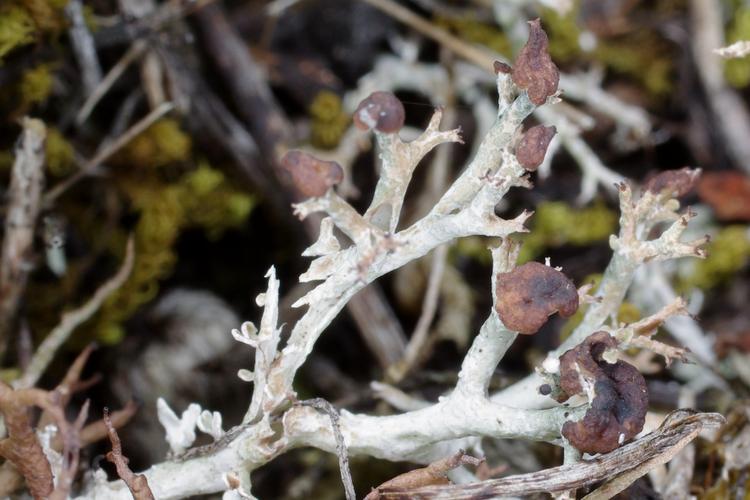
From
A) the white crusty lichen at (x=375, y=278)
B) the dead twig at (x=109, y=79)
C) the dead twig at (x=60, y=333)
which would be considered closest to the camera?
the white crusty lichen at (x=375, y=278)

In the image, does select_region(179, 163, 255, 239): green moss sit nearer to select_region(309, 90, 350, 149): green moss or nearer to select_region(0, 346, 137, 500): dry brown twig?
select_region(309, 90, 350, 149): green moss

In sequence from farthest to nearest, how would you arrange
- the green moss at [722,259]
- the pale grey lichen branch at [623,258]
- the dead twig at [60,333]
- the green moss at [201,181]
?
the green moss at [722,259] < the green moss at [201,181] < the dead twig at [60,333] < the pale grey lichen branch at [623,258]

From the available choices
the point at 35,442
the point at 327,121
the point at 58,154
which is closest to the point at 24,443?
the point at 35,442

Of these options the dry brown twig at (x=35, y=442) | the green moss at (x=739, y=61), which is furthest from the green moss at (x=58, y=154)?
the green moss at (x=739, y=61)

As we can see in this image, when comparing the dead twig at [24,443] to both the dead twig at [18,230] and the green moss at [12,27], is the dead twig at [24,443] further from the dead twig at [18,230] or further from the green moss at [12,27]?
the green moss at [12,27]

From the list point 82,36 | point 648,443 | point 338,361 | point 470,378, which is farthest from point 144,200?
point 648,443

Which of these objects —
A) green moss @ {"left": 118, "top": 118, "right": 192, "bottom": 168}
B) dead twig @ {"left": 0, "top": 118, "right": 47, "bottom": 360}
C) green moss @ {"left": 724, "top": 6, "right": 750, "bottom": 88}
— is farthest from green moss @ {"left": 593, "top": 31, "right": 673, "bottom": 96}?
dead twig @ {"left": 0, "top": 118, "right": 47, "bottom": 360}
